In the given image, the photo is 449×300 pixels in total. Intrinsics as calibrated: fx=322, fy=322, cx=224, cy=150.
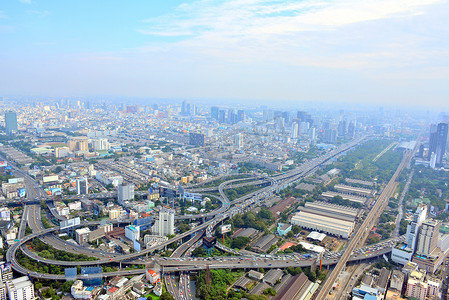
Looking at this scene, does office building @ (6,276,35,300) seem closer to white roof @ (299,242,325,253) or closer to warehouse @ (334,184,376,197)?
white roof @ (299,242,325,253)

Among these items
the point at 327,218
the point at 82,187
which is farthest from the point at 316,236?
the point at 82,187

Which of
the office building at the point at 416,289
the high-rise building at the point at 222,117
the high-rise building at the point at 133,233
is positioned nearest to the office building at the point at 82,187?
the high-rise building at the point at 133,233

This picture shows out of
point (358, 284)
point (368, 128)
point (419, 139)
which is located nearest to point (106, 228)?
point (358, 284)

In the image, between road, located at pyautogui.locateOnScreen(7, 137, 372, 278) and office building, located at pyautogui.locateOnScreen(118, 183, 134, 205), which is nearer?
road, located at pyautogui.locateOnScreen(7, 137, 372, 278)

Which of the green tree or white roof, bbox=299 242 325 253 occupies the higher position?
the green tree

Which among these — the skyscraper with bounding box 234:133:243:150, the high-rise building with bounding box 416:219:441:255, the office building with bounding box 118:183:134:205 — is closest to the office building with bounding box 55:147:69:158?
the office building with bounding box 118:183:134:205

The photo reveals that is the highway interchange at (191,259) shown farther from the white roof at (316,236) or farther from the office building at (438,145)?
the office building at (438,145)

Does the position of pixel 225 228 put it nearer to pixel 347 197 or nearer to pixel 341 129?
pixel 347 197
